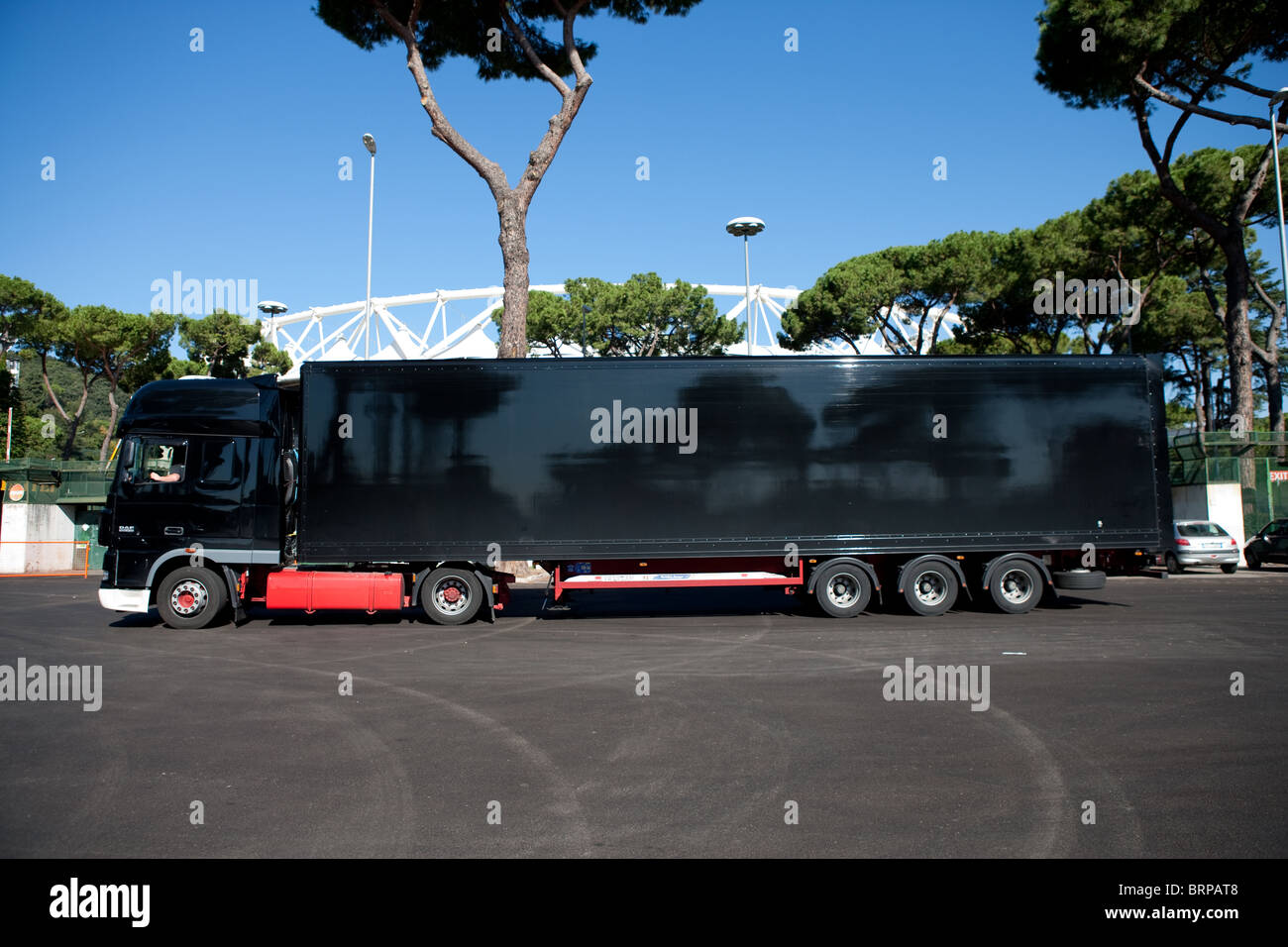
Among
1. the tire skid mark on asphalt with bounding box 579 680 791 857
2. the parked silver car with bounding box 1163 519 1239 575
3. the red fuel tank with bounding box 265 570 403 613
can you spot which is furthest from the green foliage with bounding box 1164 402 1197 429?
the tire skid mark on asphalt with bounding box 579 680 791 857

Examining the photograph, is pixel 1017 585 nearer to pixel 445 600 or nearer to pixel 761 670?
pixel 761 670

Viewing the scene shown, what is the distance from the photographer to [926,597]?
1310cm

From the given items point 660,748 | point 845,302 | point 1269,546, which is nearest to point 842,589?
point 660,748

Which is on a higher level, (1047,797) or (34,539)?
(34,539)

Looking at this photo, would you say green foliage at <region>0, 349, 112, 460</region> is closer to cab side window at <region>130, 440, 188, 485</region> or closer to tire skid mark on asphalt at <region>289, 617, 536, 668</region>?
cab side window at <region>130, 440, 188, 485</region>

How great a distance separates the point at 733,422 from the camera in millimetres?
12695

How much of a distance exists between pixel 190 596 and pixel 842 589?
10229 millimetres

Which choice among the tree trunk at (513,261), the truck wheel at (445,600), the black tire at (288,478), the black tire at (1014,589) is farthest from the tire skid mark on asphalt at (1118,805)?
the tree trunk at (513,261)

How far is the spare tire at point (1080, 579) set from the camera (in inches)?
508

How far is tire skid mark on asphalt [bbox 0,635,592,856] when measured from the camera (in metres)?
4.26

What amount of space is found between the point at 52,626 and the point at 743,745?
12541 millimetres

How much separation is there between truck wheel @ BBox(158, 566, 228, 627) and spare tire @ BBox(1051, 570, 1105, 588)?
13241 millimetres
